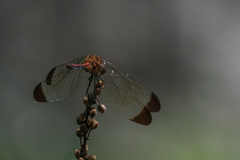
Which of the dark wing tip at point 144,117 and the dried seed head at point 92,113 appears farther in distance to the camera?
the dark wing tip at point 144,117

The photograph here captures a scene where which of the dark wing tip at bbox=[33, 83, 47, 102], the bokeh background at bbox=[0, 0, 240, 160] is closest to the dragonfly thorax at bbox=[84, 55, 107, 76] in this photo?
the dark wing tip at bbox=[33, 83, 47, 102]

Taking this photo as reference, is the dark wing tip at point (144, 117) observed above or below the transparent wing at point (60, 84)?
below

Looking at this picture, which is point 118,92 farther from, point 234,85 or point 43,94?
point 234,85

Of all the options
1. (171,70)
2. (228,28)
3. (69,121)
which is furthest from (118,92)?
(228,28)

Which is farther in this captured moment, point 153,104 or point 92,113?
point 153,104

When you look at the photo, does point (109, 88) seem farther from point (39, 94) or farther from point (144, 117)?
point (39, 94)

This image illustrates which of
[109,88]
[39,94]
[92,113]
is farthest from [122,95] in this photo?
[39,94]

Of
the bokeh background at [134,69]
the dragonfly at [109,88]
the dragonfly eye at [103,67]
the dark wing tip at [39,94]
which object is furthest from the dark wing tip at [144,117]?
the bokeh background at [134,69]

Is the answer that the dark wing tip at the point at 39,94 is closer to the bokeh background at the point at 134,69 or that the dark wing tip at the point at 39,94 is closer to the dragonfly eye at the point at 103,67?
the dragonfly eye at the point at 103,67
